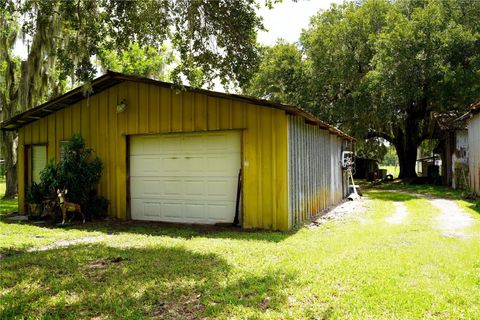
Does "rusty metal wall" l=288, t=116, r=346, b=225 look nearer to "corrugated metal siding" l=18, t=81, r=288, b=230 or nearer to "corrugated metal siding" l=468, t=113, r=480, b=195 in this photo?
"corrugated metal siding" l=18, t=81, r=288, b=230

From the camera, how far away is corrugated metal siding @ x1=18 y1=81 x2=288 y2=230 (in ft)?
26.1

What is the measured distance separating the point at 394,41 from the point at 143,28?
14.1 metres

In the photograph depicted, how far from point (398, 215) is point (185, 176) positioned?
19.2 ft

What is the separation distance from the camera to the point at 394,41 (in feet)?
59.0

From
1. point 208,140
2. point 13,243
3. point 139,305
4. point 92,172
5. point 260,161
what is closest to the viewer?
point 139,305

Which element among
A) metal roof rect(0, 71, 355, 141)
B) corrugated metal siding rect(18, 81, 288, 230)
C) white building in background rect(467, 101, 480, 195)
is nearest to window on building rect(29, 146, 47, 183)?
corrugated metal siding rect(18, 81, 288, 230)

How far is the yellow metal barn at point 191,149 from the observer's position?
26.4ft

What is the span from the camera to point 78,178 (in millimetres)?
9383

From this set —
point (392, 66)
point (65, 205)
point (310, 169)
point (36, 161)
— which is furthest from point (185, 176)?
point (392, 66)

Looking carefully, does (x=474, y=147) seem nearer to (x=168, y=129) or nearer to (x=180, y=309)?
(x=168, y=129)

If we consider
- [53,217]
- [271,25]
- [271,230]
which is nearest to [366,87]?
[271,25]

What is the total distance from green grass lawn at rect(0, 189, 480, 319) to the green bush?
82.0 inches

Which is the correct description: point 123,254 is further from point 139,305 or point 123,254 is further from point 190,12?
point 190,12

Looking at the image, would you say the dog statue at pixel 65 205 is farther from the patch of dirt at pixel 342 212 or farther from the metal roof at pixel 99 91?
the patch of dirt at pixel 342 212
